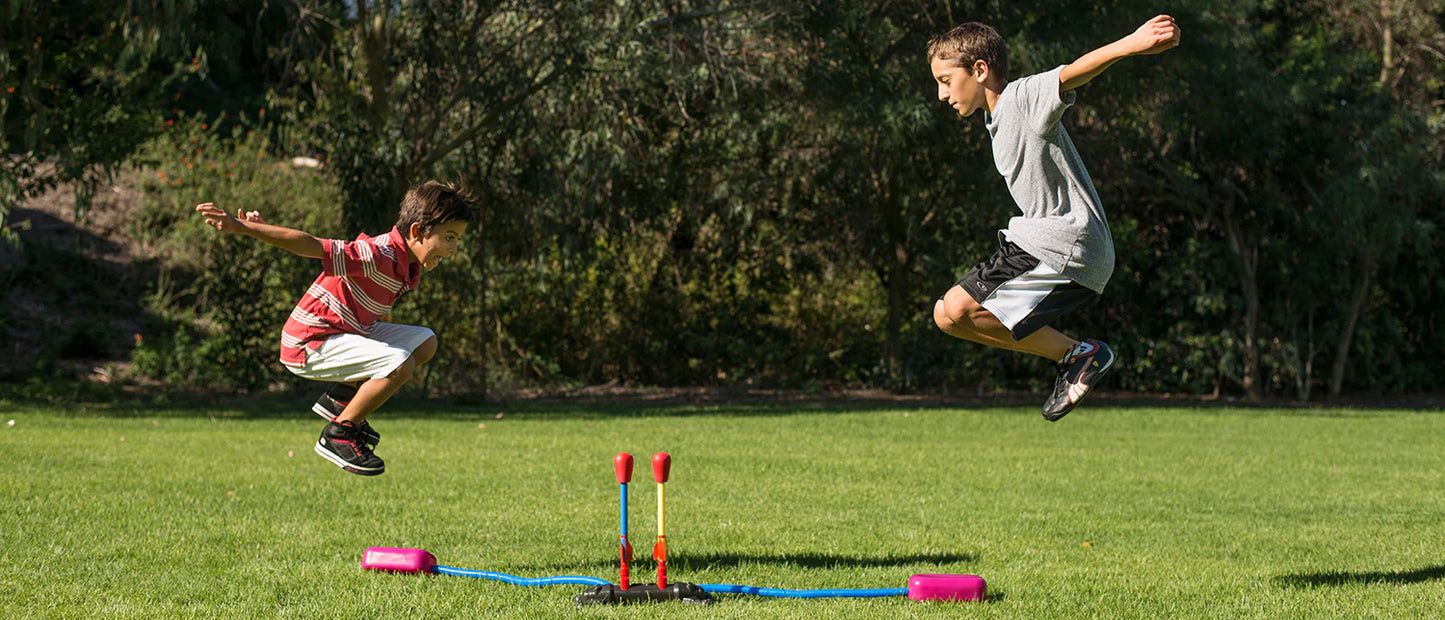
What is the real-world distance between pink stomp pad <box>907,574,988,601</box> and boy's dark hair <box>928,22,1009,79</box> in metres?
2.11

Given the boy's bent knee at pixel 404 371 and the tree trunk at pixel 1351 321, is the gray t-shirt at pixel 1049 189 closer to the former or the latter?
the boy's bent knee at pixel 404 371

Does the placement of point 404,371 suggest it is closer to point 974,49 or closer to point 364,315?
point 364,315

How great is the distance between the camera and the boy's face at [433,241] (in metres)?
5.85

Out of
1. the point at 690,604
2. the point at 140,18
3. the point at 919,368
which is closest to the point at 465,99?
the point at 140,18

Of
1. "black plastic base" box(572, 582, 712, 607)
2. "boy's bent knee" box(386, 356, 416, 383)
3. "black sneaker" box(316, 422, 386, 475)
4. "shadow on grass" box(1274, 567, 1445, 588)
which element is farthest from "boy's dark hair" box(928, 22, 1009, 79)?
"black sneaker" box(316, 422, 386, 475)

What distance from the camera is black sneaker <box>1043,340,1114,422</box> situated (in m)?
5.36

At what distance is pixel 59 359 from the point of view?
17484mm

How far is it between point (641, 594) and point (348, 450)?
1511 millimetres

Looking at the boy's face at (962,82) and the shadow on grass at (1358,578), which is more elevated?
the boy's face at (962,82)

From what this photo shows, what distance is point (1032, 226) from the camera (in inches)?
A: 209

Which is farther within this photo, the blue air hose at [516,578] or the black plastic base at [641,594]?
the blue air hose at [516,578]

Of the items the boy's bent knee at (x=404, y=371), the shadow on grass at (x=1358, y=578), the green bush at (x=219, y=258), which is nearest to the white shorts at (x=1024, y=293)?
the shadow on grass at (x=1358, y=578)

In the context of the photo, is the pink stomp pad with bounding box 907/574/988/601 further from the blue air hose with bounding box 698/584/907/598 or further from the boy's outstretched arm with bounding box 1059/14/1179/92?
the boy's outstretched arm with bounding box 1059/14/1179/92

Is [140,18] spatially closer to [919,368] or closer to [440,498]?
[440,498]
